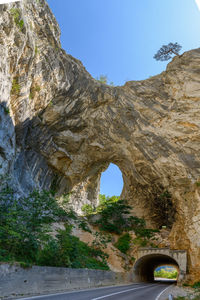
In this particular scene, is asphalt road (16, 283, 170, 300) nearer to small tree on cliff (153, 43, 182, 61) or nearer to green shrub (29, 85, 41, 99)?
green shrub (29, 85, 41, 99)

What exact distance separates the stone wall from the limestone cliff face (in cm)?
1012

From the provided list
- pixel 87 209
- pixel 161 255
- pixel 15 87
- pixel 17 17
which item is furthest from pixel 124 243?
pixel 17 17

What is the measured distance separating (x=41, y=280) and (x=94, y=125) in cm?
2305

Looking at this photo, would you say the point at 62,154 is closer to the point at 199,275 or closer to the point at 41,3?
the point at 41,3

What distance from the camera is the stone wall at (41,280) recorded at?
781 cm

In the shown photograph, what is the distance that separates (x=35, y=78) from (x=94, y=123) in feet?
36.2

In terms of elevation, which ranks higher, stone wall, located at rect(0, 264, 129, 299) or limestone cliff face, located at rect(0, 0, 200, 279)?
limestone cliff face, located at rect(0, 0, 200, 279)

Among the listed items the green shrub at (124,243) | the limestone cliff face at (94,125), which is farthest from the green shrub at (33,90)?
the green shrub at (124,243)

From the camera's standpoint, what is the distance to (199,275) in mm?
22859

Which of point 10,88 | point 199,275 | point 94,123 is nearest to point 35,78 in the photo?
point 10,88

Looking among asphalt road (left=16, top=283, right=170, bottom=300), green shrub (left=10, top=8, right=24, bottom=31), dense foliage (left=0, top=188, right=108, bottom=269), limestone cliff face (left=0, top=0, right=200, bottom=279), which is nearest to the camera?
asphalt road (left=16, top=283, right=170, bottom=300)

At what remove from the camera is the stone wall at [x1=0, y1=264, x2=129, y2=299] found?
781 cm

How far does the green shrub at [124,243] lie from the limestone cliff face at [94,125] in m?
6.02

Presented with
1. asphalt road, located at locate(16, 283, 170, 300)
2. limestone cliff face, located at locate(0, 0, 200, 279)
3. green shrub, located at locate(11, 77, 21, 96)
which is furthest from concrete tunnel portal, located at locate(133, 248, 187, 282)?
green shrub, located at locate(11, 77, 21, 96)
